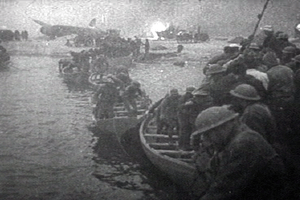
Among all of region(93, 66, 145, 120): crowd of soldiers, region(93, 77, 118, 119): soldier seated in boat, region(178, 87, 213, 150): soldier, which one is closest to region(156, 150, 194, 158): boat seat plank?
region(178, 87, 213, 150): soldier

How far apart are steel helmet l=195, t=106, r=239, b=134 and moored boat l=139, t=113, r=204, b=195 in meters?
2.22

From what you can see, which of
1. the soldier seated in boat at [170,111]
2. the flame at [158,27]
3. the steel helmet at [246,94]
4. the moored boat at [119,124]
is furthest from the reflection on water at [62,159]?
the flame at [158,27]

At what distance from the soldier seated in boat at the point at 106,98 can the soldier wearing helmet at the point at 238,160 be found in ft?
27.2

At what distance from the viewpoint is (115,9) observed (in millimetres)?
83875

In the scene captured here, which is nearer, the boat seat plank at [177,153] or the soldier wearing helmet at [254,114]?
the soldier wearing helmet at [254,114]

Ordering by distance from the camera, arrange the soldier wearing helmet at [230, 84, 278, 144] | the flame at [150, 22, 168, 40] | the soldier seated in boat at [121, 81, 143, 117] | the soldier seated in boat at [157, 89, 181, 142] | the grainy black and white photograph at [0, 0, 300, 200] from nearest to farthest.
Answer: the grainy black and white photograph at [0, 0, 300, 200], the soldier wearing helmet at [230, 84, 278, 144], the soldier seated in boat at [157, 89, 181, 142], the soldier seated in boat at [121, 81, 143, 117], the flame at [150, 22, 168, 40]

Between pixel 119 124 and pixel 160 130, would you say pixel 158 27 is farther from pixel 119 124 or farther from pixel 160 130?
pixel 160 130

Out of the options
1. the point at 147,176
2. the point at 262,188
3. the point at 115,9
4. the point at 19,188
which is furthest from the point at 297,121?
the point at 115,9

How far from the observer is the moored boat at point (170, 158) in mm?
6801

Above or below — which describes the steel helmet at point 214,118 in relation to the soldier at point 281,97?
above

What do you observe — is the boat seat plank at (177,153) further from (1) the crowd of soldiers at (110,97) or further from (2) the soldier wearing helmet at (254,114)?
(1) the crowd of soldiers at (110,97)

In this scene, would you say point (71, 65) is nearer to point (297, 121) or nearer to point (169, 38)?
point (297, 121)

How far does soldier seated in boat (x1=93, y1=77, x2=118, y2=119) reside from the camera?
454 inches

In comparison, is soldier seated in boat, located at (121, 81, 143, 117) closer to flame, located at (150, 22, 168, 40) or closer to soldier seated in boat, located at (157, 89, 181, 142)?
soldier seated in boat, located at (157, 89, 181, 142)
